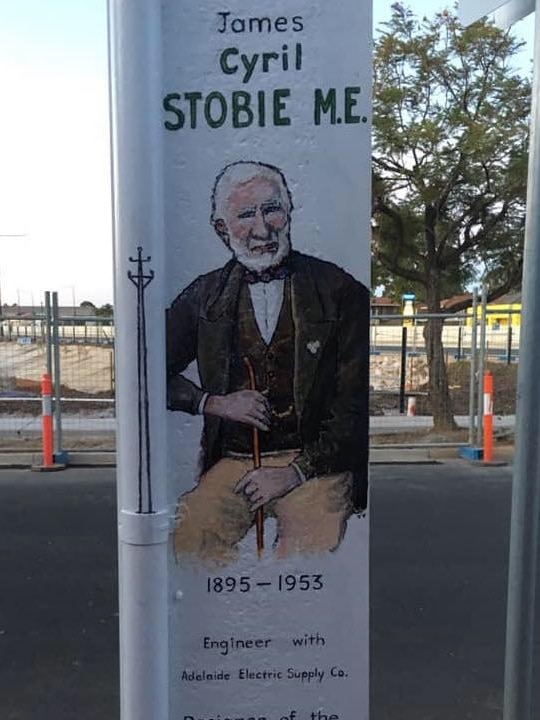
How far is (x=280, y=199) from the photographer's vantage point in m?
1.89

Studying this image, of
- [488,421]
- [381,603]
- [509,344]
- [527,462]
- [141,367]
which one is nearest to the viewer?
[141,367]

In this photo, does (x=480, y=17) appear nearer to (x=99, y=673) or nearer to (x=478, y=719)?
(x=478, y=719)

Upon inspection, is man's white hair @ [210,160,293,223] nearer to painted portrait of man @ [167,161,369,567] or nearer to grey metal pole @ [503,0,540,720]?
painted portrait of man @ [167,161,369,567]

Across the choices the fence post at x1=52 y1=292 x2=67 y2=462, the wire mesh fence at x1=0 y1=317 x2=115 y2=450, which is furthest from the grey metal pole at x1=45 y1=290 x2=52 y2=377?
the wire mesh fence at x1=0 y1=317 x2=115 y2=450

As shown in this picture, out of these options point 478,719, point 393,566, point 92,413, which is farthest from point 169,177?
point 92,413

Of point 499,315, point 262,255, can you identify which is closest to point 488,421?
point 499,315

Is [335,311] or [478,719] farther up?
[335,311]

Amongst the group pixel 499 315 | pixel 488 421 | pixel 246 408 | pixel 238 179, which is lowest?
pixel 488 421

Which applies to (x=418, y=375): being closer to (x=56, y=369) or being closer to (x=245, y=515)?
(x=56, y=369)

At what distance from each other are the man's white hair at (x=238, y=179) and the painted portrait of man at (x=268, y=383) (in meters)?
0.01

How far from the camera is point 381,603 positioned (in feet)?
16.4

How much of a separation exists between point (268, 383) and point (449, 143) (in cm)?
938

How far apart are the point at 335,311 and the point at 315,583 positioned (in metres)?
0.74

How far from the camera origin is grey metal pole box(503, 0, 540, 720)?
2186mm
